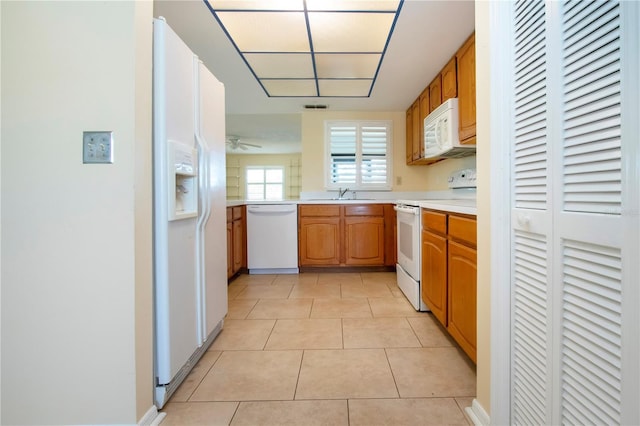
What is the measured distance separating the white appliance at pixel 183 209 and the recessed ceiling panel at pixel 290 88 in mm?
1353

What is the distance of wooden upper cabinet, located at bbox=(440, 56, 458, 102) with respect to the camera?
96.9 inches

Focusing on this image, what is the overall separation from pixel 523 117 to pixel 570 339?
24.9 inches

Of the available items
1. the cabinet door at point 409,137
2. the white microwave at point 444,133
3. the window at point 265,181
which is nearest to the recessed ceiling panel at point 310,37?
the white microwave at point 444,133

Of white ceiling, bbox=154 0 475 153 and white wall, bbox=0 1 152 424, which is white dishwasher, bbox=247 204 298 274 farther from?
white wall, bbox=0 1 152 424

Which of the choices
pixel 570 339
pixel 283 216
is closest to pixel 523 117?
pixel 570 339

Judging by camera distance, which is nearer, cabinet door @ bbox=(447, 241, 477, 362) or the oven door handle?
cabinet door @ bbox=(447, 241, 477, 362)

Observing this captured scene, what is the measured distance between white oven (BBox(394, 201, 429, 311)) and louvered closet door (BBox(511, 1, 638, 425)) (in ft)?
4.42

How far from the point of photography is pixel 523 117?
3.00ft

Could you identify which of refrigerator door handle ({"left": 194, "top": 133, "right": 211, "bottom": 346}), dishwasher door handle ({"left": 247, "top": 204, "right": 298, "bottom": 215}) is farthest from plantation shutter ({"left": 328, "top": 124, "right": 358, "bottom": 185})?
refrigerator door handle ({"left": 194, "top": 133, "right": 211, "bottom": 346})

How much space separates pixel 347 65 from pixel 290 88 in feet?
2.55

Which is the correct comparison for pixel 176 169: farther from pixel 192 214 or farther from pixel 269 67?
pixel 269 67

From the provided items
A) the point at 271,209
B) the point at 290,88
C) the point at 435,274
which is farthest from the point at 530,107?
the point at 271,209

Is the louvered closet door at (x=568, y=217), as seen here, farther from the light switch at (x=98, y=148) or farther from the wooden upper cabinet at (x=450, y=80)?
the wooden upper cabinet at (x=450, y=80)

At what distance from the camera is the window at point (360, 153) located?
13.3 ft
